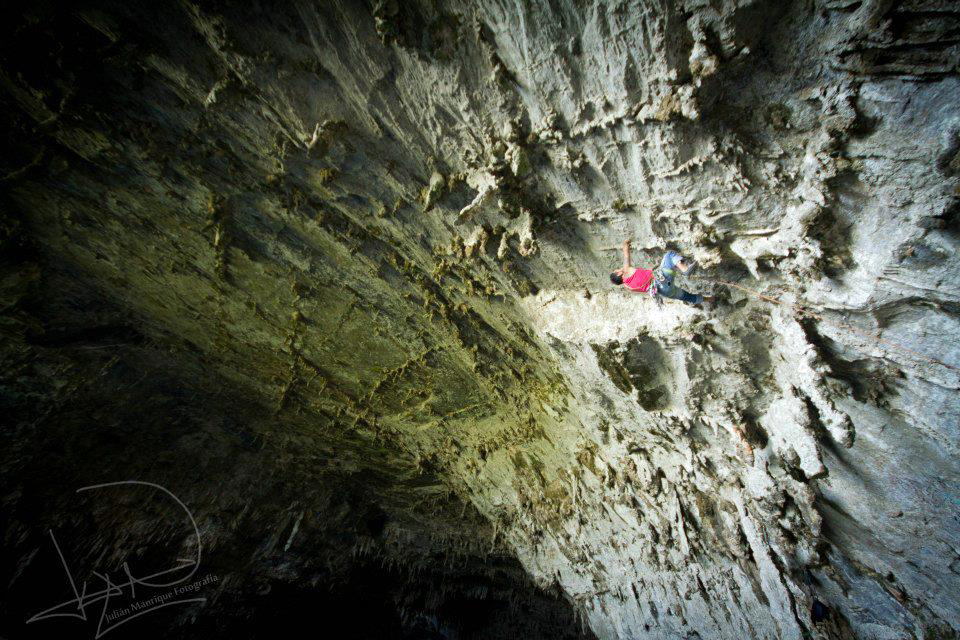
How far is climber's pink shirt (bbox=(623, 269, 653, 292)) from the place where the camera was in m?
3.07

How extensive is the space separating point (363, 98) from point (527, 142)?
130cm

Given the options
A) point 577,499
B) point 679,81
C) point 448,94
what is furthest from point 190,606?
point 679,81

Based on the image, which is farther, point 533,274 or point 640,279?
point 533,274

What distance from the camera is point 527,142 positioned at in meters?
2.83

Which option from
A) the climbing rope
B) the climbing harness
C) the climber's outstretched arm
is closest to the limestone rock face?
the climbing rope

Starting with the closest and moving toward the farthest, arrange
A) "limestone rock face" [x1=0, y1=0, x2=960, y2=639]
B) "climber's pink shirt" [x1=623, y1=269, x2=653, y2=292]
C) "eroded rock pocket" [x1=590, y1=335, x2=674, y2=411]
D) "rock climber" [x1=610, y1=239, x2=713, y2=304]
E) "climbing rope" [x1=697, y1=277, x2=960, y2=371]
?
"limestone rock face" [x1=0, y1=0, x2=960, y2=639] < "climbing rope" [x1=697, y1=277, x2=960, y2=371] < "rock climber" [x1=610, y1=239, x2=713, y2=304] < "climber's pink shirt" [x1=623, y1=269, x2=653, y2=292] < "eroded rock pocket" [x1=590, y1=335, x2=674, y2=411]

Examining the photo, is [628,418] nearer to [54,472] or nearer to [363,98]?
[363,98]

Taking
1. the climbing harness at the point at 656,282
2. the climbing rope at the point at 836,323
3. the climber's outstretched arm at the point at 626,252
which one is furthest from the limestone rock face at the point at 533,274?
the climbing harness at the point at 656,282

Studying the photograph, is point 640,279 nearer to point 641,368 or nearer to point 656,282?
point 656,282

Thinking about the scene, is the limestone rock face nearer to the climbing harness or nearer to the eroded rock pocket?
the eroded rock pocket

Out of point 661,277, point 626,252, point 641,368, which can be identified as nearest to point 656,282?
point 661,277

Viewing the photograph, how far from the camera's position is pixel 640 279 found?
3098 millimetres

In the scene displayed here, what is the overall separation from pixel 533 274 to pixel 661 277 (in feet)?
4.16

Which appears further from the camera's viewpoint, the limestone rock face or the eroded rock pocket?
the eroded rock pocket
